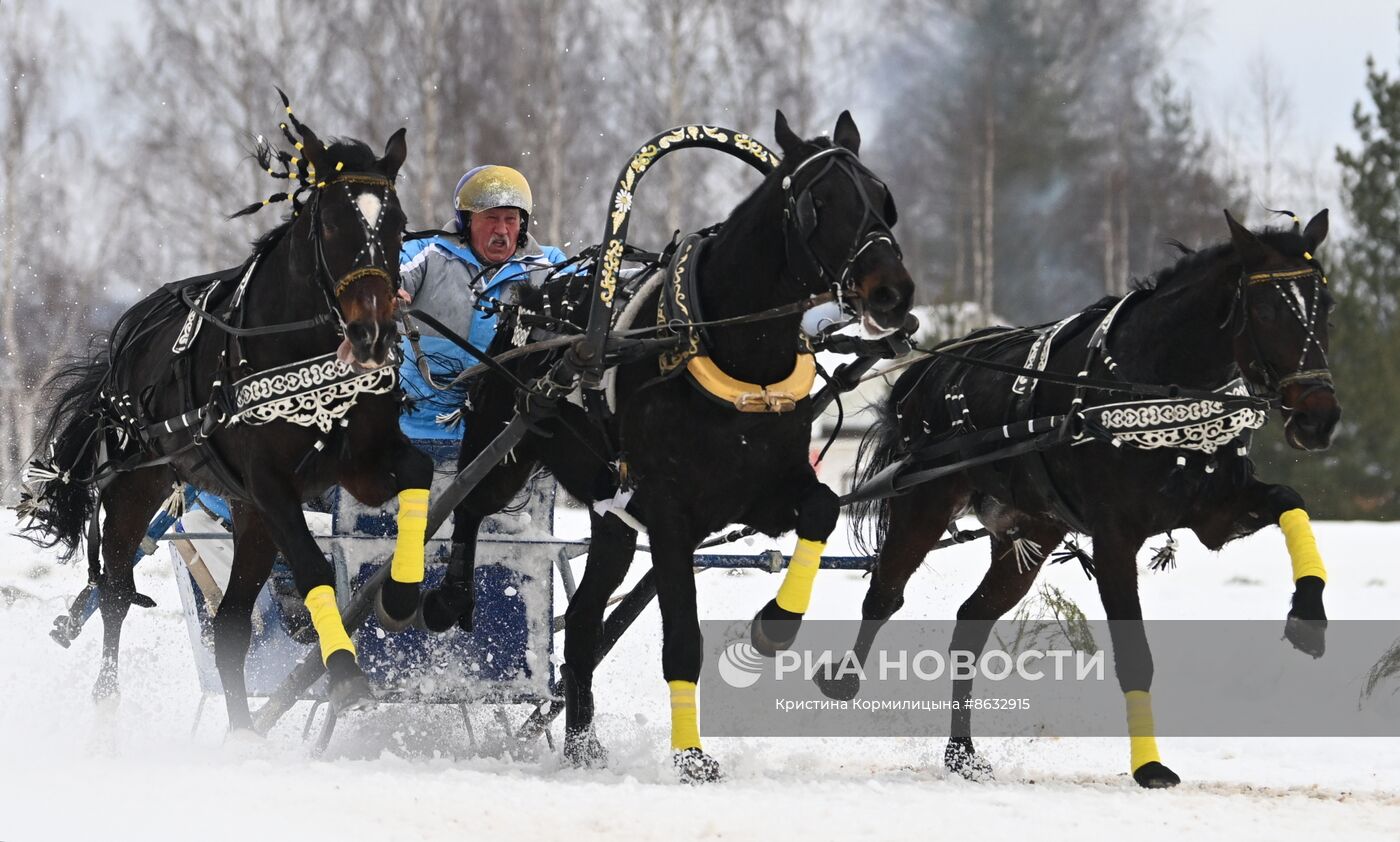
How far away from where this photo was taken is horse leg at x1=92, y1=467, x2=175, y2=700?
7.30 m

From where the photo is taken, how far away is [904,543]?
7.49 meters

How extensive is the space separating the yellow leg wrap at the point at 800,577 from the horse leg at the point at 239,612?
2.12 m

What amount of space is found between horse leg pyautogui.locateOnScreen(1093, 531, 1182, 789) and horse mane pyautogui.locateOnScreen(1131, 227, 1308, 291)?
3.23ft

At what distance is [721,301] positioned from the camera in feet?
19.5

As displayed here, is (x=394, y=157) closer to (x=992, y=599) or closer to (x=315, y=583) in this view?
(x=315, y=583)

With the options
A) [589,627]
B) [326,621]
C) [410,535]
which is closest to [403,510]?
[410,535]

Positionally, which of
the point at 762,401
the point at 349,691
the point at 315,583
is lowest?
the point at 349,691

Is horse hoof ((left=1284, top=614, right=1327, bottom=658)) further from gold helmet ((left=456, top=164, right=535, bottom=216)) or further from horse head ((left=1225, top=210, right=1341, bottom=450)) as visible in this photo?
gold helmet ((left=456, top=164, right=535, bottom=216))

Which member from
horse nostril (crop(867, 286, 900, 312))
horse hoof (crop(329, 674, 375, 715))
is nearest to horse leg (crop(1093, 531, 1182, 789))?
horse nostril (crop(867, 286, 900, 312))

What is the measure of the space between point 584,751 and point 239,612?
4.95 feet

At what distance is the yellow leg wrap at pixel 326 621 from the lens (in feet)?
18.9

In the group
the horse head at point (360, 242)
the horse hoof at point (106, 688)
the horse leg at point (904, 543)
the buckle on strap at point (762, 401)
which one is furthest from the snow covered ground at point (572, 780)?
the horse head at point (360, 242)

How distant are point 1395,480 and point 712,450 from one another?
647 inches

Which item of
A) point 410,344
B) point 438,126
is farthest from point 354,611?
point 438,126
